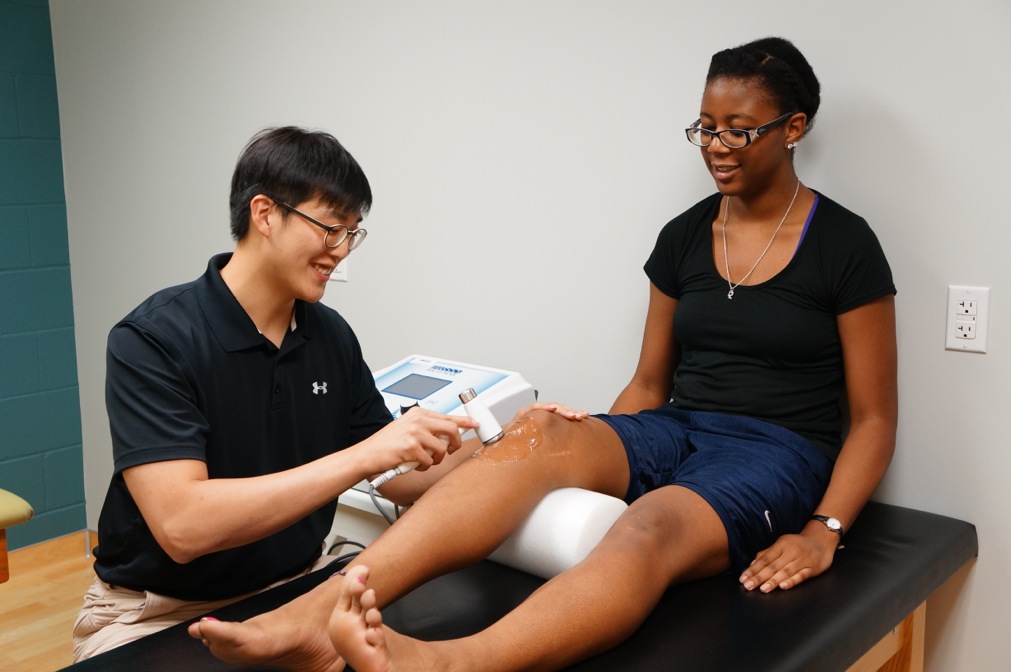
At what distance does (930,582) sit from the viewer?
1714 mm

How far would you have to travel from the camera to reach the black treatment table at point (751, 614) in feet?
4.49

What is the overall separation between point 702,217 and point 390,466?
97cm

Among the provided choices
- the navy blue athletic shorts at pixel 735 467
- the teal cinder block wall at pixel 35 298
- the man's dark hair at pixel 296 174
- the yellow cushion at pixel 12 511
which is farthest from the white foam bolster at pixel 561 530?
the teal cinder block wall at pixel 35 298

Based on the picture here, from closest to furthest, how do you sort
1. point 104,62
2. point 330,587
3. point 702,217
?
point 330,587
point 702,217
point 104,62

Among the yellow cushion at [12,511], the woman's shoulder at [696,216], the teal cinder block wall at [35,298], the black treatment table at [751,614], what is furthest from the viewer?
the teal cinder block wall at [35,298]

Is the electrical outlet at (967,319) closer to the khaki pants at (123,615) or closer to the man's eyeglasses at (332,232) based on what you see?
the man's eyeglasses at (332,232)

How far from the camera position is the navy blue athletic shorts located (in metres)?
1.66

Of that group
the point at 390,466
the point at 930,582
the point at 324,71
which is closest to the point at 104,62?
the point at 324,71

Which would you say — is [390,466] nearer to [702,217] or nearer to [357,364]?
[357,364]

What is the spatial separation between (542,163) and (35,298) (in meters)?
2.27

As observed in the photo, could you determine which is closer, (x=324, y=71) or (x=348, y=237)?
(x=348, y=237)

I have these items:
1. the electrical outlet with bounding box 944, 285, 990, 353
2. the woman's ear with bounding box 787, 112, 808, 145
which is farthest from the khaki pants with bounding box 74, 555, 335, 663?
the electrical outlet with bounding box 944, 285, 990, 353

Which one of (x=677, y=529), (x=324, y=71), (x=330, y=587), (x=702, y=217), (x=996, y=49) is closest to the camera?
(x=330, y=587)

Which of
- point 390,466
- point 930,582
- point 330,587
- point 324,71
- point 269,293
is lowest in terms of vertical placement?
point 930,582
